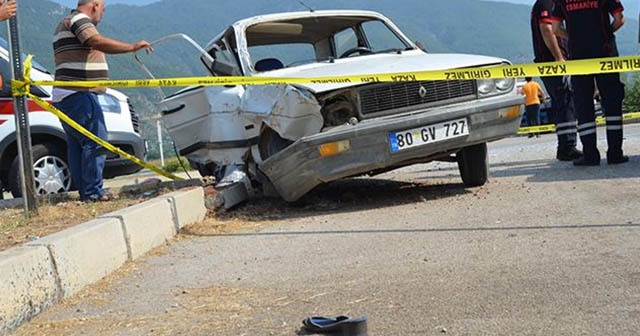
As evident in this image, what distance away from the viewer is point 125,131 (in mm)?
8828

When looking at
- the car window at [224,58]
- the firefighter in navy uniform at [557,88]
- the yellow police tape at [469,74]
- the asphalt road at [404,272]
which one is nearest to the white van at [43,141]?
the car window at [224,58]

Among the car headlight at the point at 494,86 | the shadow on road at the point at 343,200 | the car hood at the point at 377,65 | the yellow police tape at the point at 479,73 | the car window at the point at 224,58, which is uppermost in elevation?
the car window at the point at 224,58

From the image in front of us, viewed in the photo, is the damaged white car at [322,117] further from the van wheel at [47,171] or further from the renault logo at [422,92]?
the van wheel at [47,171]

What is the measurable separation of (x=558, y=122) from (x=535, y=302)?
19.7 feet

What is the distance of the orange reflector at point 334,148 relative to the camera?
5.87 m

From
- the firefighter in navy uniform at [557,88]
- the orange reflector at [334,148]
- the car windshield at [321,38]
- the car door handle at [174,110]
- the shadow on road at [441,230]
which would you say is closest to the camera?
the shadow on road at [441,230]

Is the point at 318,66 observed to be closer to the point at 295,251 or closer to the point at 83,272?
the point at 295,251

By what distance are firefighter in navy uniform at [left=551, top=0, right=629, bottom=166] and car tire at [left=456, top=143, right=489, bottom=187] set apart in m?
1.42

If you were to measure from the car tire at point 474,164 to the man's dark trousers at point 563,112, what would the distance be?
213cm

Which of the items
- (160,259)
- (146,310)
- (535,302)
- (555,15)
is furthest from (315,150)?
(555,15)

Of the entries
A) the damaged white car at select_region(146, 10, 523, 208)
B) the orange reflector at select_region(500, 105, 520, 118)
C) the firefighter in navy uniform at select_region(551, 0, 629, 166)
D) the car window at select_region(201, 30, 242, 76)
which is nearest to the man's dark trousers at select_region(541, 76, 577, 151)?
the firefighter in navy uniform at select_region(551, 0, 629, 166)

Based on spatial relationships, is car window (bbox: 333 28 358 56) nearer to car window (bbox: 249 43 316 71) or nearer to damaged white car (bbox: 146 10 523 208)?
damaged white car (bbox: 146 10 523 208)

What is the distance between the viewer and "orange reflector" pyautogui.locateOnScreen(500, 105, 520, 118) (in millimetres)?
6306

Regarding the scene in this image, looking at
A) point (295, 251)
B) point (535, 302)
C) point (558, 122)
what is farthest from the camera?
point (558, 122)
